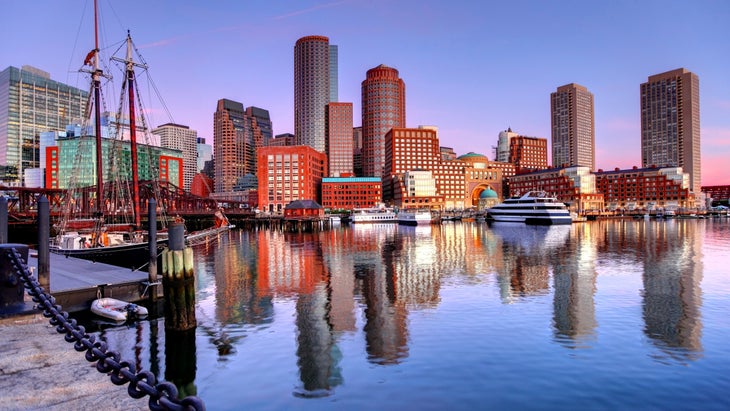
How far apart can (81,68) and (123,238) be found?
2870cm

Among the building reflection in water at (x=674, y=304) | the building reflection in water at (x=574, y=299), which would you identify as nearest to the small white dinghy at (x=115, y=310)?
the building reflection in water at (x=574, y=299)

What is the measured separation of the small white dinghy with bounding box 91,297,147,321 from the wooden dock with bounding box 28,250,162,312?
842mm

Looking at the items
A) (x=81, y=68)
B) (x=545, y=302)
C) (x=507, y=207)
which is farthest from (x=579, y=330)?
(x=507, y=207)

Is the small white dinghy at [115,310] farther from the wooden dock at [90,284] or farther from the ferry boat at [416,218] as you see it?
the ferry boat at [416,218]

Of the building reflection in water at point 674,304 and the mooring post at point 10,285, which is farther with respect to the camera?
the building reflection in water at point 674,304

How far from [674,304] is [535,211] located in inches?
4996

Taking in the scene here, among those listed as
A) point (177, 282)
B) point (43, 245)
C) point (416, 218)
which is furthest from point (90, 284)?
point (416, 218)

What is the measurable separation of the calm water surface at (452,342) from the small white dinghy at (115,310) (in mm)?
1164

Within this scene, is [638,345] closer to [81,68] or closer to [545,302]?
[545,302]

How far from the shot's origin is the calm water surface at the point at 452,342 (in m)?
15.8

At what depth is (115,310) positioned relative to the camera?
24672 mm

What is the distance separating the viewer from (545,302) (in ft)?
97.3

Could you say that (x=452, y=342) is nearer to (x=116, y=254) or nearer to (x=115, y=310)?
(x=115, y=310)

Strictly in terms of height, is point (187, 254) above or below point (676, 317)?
above
